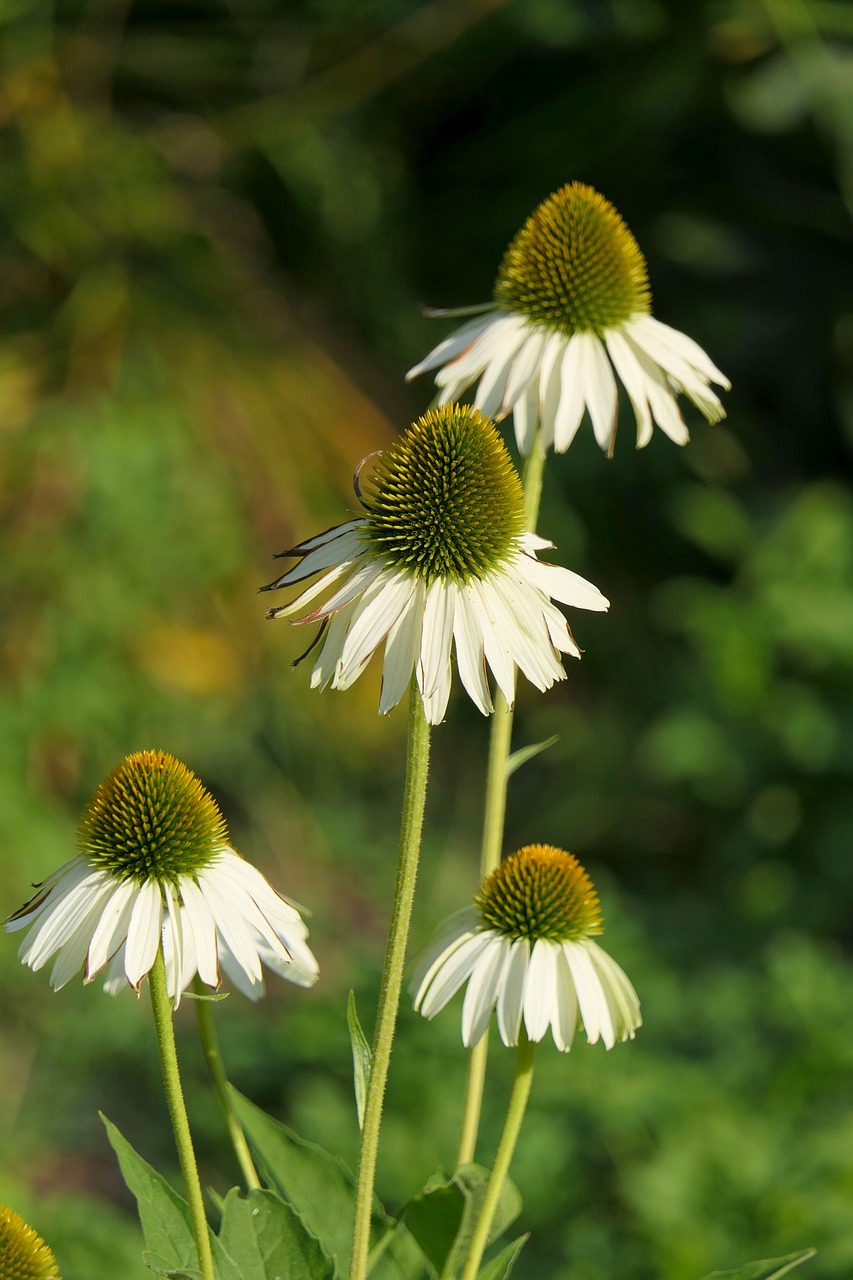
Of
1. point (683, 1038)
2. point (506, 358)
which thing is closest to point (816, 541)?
point (683, 1038)

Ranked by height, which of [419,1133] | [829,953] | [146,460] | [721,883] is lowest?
[419,1133]

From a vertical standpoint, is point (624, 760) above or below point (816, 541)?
below

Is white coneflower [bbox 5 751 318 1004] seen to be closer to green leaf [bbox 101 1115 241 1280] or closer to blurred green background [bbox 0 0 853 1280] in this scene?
green leaf [bbox 101 1115 241 1280]

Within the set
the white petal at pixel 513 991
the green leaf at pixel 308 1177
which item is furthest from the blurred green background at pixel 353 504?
the white petal at pixel 513 991

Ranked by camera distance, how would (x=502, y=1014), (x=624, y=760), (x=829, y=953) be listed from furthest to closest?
(x=624, y=760), (x=829, y=953), (x=502, y=1014)

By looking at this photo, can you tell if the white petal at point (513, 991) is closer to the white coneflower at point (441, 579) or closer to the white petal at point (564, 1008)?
the white petal at point (564, 1008)

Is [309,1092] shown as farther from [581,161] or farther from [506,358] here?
[581,161]
